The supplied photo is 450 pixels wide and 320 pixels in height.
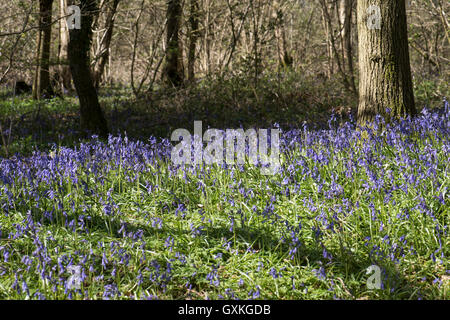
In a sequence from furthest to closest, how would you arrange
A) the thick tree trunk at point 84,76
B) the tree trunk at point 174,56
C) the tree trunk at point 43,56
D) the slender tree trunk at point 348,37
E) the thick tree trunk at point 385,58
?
1. the tree trunk at point 174,56
2. the tree trunk at point 43,56
3. the slender tree trunk at point 348,37
4. the thick tree trunk at point 84,76
5. the thick tree trunk at point 385,58

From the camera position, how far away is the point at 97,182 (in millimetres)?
4691

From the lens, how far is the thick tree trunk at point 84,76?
7273 mm

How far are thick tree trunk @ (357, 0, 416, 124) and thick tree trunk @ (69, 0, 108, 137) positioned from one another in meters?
4.20

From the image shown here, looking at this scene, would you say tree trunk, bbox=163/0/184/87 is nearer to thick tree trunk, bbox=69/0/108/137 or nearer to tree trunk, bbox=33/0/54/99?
→ tree trunk, bbox=33/0/54/99

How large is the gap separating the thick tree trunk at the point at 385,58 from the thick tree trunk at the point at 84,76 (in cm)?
420

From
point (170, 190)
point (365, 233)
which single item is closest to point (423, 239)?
point (365, 233)

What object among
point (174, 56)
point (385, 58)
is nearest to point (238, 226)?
point (385, 58)

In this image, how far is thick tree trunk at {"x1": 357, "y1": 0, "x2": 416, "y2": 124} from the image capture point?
5.68m

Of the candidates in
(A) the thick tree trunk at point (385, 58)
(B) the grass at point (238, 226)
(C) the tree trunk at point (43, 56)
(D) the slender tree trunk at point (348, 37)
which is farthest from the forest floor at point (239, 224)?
(C) the tree trunk at point (43, 56)

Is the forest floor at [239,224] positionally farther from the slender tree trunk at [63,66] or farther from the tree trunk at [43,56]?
the slender tree trunk at [63,66]

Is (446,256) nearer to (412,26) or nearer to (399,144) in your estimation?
(399,144)

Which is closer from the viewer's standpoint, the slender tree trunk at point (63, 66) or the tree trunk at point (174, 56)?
the tree trunk at point (174, 56)

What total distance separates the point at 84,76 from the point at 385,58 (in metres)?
4.65

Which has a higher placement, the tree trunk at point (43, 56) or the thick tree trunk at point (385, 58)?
the tree trunk at point (43, 56)
